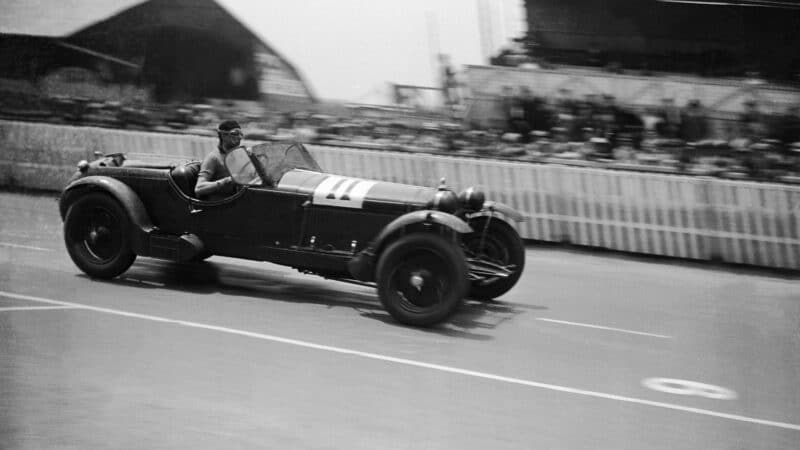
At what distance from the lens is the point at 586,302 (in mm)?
8391

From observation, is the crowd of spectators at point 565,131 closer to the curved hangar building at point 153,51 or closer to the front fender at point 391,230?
the curved hangar building at point 153,51

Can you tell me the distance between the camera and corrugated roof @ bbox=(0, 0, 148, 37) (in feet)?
47.9

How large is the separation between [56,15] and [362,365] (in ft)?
39.4

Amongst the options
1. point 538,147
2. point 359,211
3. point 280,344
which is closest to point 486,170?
point 538,147

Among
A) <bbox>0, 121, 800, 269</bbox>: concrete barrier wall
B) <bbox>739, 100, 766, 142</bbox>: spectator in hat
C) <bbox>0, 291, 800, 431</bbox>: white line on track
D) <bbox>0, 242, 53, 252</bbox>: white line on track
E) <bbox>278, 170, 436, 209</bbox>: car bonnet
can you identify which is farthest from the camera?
<bbox>739, 100, 766, 142</bbox>: spectator in hat

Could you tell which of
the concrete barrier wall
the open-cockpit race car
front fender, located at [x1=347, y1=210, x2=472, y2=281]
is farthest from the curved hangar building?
front fender, located at [x1=347, y1=210, x2=472, y2=281]

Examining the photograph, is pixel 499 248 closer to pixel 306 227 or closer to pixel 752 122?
pixel 306 227

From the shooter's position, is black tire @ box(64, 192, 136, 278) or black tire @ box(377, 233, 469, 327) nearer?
black tire @ box(377, 233, 469, 327)

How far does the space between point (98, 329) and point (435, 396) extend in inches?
103

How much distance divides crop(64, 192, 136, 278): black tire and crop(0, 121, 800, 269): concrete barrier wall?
1618 millimetres

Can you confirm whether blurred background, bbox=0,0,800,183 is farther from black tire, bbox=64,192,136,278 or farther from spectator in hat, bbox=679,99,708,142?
black tire, bbox=64,192,136,278

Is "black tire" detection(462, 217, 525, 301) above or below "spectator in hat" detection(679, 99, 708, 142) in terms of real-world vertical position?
below

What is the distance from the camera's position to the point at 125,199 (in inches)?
308

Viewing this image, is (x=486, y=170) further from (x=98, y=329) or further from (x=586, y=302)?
(x=98, y=329)
